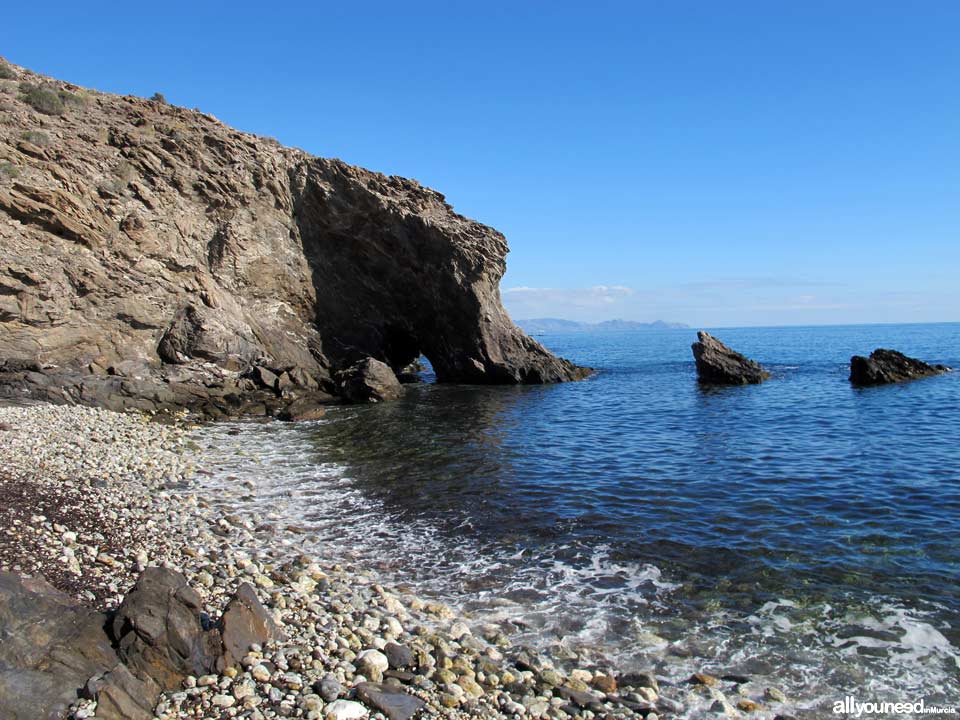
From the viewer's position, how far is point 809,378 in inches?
1772

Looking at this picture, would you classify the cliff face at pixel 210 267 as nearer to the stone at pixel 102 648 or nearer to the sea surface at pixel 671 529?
the sea surface at pixel 671 529

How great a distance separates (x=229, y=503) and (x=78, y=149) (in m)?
23.4

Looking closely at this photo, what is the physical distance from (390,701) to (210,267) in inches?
1208

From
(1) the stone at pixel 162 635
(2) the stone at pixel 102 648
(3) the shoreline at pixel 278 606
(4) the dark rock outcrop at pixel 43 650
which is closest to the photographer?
(4) the dark rock outcrop at pixel 43 650

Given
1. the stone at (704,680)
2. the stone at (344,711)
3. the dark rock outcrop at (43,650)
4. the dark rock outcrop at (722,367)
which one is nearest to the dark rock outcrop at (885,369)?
the dark rock outcrop at (722,367)

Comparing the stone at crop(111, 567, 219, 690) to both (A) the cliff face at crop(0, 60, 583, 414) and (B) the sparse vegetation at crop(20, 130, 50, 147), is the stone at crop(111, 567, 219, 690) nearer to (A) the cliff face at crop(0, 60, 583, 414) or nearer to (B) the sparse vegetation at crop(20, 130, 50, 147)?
(A) the cliff face at crop(0, 60, 583, 414)

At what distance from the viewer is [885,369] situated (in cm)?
4128

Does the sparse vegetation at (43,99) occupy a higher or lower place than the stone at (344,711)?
higher

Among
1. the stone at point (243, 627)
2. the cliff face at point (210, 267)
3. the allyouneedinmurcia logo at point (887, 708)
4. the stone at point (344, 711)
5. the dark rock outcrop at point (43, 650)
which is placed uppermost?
the cliff face at point (210, 267)

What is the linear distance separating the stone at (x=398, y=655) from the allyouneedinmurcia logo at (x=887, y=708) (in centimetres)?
508

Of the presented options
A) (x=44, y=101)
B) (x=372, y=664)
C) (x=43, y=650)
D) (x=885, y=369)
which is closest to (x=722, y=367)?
(x=885, y=369)

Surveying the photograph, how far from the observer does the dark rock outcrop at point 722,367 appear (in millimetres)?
42500

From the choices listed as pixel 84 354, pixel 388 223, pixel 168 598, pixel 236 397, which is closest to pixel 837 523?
pixel 168 598

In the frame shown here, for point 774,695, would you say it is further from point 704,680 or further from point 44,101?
point 44,101
